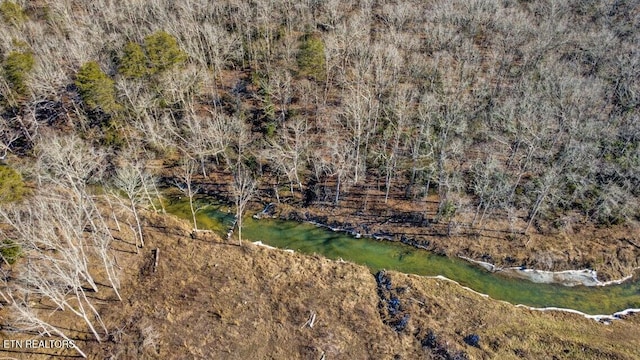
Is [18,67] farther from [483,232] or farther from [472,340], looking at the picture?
[472,340]

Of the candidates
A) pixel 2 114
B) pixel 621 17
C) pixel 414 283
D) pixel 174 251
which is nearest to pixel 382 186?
pixel 414 283

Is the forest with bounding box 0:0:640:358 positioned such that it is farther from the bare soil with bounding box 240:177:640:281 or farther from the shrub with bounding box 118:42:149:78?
the bare soil with bounding box 240:177:640:281

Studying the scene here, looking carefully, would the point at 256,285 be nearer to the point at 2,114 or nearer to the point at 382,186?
the point at 382,186

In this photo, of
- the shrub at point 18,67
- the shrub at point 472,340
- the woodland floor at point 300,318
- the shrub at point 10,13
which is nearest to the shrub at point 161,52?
the shrub at point 18,67

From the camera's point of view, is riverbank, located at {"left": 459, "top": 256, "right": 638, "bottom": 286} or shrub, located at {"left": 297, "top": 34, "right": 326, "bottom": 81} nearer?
riverbank, located at {"left": 459, "top": 256, "right": 638, "bottom": 286}

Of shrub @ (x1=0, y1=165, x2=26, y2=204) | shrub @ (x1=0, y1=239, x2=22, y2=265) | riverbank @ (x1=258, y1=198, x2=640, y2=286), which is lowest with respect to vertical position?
riverbank @ (x1=258, y1=198, x2=640, y2=286)

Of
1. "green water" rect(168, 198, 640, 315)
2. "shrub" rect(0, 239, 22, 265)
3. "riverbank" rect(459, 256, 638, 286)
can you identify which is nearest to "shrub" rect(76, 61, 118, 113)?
"green water" rect(168, 198, 640, 315)
